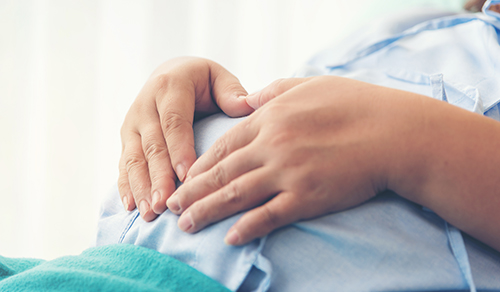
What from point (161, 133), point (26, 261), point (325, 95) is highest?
point (325, 95)

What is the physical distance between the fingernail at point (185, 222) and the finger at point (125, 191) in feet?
0.55

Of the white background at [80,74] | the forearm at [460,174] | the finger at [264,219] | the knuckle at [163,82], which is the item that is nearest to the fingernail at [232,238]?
the finger at [264,219]

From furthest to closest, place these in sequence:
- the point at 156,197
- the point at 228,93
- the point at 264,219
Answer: the point at 228,93 < the point at 156,197 < the point at 264,219

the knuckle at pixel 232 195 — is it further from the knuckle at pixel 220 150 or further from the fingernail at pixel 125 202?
the fingernail at pixel 125 202

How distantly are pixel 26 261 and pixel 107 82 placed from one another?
34.2 inches

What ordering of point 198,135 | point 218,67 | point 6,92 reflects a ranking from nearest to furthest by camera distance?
point 198,135 → point 218,67 → point 6,92

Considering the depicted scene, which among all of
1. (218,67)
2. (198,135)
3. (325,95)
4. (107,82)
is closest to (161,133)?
(198,135)

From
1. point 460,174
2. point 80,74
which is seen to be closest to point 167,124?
point 460,174

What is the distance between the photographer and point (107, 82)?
1310 mm

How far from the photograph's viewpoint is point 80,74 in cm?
128

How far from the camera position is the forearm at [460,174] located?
39 centimetres

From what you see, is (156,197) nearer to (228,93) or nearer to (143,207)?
(143,207)

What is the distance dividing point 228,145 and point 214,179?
52 millimetres

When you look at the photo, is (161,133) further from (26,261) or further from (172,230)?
(26,261)
